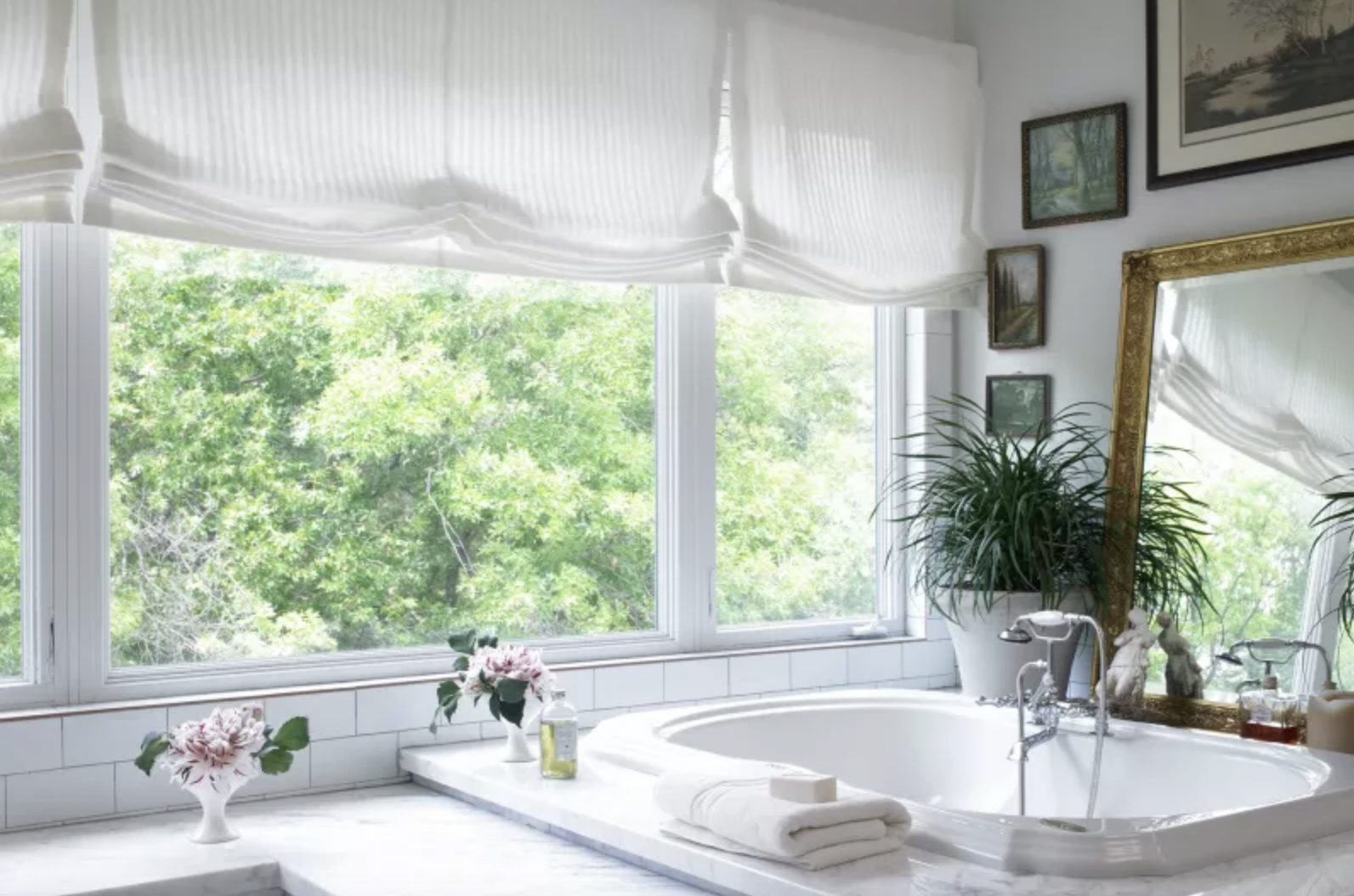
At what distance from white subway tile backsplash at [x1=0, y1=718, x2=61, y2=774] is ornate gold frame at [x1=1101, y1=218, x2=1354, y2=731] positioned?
251 cm

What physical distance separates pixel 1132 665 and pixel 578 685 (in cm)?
137

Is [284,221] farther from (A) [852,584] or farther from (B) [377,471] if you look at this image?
(A) [852,584]

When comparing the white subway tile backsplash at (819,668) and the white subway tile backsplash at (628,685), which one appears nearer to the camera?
the white subway tile backsplash at (628,685)

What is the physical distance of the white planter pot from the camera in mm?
3775

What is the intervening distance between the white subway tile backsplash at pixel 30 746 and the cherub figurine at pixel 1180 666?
2552 mm

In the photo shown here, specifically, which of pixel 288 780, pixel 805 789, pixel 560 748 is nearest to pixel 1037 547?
pixel 560 748

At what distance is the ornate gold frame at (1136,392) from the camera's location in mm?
3682

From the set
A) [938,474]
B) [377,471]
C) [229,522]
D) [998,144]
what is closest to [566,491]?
[377,471]

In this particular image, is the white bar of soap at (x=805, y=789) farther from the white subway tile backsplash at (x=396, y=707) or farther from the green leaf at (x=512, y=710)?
the white subway tile backsplash at (x=396, y=707)

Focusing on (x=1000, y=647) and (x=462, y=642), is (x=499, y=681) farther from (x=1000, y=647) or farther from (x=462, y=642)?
(x=1000, y=647)

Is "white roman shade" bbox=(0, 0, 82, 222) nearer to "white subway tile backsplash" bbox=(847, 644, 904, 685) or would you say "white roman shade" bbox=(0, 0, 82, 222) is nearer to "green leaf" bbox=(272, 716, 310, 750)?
"green leaf" bbox=(272, 716, 310, 750)

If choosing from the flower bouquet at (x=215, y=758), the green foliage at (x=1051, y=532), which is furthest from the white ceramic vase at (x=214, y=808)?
the green foliage at (x=1051, y=532)

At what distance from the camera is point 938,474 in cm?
419

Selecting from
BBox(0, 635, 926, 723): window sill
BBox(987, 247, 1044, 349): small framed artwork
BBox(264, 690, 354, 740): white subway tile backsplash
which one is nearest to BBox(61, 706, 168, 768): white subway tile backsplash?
BBox(0, 635, 926, 723): window sill
